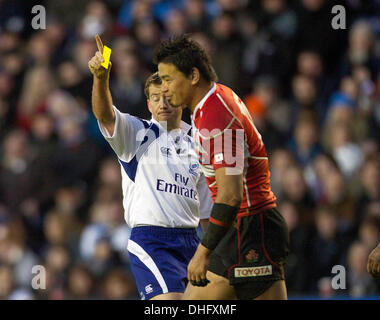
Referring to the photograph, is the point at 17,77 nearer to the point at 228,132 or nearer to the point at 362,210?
the point at 362,210

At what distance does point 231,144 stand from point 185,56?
0.59 meters

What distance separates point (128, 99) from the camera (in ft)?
26.2

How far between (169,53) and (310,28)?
501cm

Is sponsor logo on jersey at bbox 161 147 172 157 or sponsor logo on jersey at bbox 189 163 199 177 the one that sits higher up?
sponsor logo on jersey at bbox 161 147 172 157

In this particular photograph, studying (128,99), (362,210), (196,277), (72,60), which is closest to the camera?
(196,277)

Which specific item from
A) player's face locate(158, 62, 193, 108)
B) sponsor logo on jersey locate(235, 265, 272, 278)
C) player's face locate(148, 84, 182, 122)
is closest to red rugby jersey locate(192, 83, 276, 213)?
player's face locate(158, 62, 193, 108)

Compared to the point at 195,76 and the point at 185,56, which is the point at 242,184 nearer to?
the point at 195,76

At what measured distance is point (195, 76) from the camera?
3777 mm

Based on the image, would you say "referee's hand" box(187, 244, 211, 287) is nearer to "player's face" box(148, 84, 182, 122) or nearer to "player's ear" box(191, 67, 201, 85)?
"player's ear" box(191, 67, 201, 85)

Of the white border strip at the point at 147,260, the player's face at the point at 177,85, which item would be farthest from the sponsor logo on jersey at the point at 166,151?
the player's face at the point at 177,85

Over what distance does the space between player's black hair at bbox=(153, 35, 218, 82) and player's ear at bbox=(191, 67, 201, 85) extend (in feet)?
0.05

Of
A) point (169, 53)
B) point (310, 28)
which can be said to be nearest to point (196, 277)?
point (169, 53)

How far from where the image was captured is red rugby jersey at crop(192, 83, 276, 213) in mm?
3582
